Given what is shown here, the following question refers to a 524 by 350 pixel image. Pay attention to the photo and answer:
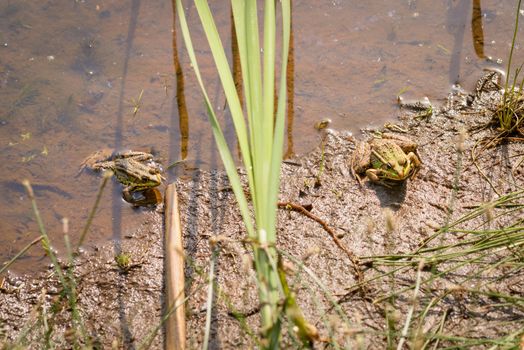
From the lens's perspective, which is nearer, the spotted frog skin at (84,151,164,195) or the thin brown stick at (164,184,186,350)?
the thin brown stick at (164,184,186,350)

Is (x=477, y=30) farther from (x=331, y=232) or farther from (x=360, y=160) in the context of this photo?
(x=331, y=232)

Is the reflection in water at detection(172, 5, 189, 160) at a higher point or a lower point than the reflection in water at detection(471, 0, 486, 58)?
lower

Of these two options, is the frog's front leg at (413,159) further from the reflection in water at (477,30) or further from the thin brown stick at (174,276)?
the thin brown stick at (174,276)

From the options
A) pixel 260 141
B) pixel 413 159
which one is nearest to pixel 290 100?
pixel 413 159

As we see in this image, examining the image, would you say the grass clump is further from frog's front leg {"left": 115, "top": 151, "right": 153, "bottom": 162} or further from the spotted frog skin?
frog's front leg {"left": 115, "top": 151, "right": 153, "bottom": 162}

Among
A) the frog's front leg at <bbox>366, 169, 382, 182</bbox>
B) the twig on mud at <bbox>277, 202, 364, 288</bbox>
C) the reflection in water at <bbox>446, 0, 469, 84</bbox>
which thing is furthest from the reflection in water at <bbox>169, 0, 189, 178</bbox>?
the reflection in water at <bbox>446, 0, 469, 84</bbox>

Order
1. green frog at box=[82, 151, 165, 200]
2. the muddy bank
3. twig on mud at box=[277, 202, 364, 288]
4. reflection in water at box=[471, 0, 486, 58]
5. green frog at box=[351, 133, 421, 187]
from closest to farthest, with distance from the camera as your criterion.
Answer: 1. the muddy bank
2. twig on mud at box=[277, 202, 364, 288]
3. green frog at box=[351, 133, 421, 187]
4. green frog at box=[82, 151, 165, 200]
5. reflection in water at box=[471, 0, 486, 58]
